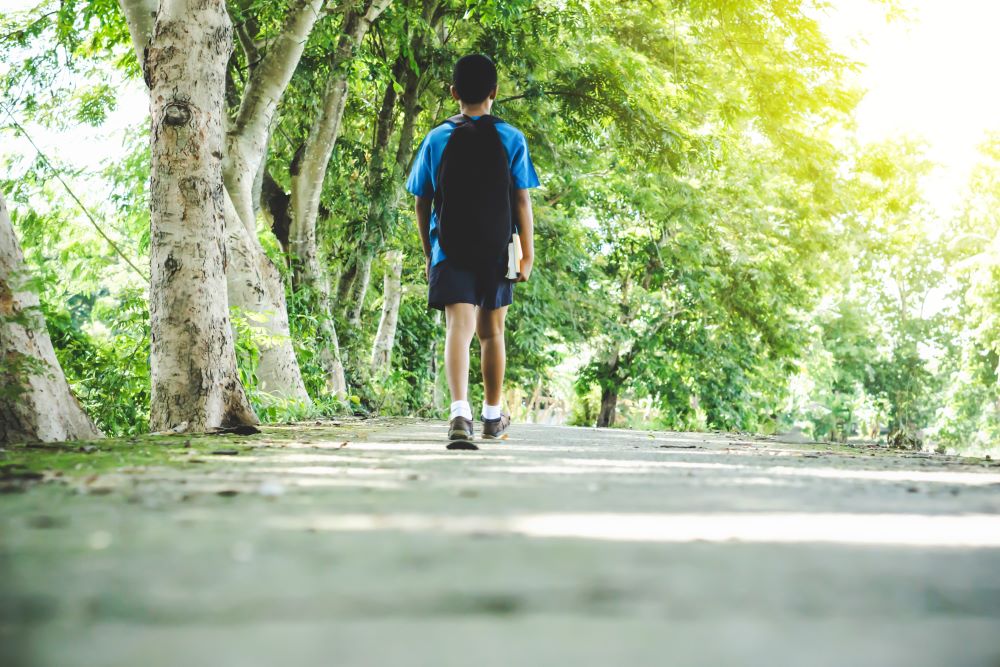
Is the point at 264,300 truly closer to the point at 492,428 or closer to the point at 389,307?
the point at 492,428

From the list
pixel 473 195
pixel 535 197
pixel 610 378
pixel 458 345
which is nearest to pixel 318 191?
pixel 473 195

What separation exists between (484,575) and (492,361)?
4.11 m

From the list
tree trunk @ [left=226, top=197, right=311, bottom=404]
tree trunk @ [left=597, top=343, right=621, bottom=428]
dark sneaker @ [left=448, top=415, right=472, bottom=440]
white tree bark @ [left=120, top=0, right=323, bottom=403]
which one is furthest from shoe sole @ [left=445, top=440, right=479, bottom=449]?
tree trunk @ [left=597, top=343, right=621, bottom=428]

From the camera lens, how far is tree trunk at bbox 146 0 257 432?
5027 millimetres

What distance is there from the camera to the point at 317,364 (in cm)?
984

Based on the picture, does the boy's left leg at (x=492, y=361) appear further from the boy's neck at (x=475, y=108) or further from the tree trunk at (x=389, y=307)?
the tree trunk at (x=389, y=307)

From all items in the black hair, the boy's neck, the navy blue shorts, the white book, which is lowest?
the navy blue shorts

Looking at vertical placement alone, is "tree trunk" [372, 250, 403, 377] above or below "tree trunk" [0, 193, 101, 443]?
above

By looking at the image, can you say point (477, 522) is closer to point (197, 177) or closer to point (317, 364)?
point (197, 177)

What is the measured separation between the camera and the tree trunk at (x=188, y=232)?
5.03 meters

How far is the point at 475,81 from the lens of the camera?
5.25 metres

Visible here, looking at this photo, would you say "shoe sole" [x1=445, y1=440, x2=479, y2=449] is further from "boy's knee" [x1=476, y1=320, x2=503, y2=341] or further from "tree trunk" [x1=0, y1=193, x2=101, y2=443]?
"tree trunk" [x1=0, y1=193, x2=101, y2=443]

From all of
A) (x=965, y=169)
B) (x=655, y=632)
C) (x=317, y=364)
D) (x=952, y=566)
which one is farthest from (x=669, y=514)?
(x=965, y=169)

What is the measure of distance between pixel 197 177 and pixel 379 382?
8.41 m
